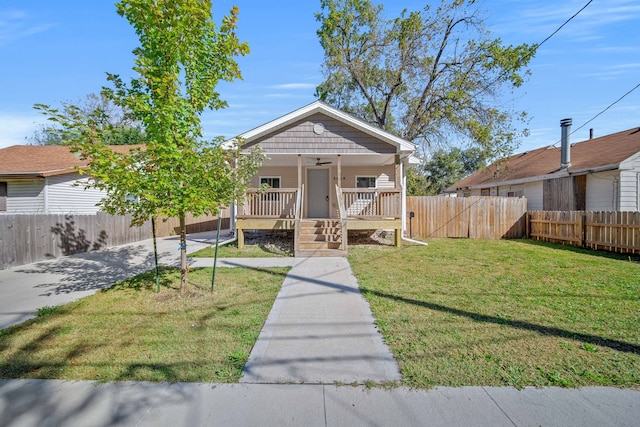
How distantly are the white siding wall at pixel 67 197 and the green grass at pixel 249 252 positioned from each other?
275 inches

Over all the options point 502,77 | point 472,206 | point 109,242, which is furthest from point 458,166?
point 109,242

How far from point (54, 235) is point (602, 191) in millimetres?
19869

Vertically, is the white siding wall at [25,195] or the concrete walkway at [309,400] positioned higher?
the white siding wall at [25,195]

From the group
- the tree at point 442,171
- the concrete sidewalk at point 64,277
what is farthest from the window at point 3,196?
the tree at point 442,171

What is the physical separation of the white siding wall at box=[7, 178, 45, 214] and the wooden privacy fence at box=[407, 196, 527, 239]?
14.9 meters

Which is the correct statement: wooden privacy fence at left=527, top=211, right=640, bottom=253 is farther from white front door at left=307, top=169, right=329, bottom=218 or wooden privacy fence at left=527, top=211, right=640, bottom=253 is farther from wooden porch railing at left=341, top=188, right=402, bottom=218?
white front door at left=307, top=169, right=329, bottom=218

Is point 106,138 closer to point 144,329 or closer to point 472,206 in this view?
point 144,329

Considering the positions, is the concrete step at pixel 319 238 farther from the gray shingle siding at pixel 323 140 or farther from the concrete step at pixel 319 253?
the gray shingle siding at pixel 323 140

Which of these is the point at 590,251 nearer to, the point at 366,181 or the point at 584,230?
the point at 584,230

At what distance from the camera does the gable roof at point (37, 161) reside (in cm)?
1245

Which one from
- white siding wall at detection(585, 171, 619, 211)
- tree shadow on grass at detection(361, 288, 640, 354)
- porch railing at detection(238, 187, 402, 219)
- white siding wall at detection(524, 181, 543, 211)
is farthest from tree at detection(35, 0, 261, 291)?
white siding wall at detection(524, 181, 543, 211)

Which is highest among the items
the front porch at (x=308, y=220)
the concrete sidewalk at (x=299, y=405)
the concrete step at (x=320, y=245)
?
the front porch at (x=308, y=220)

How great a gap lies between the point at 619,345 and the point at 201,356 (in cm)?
446

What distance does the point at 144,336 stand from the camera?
3936 millimetres
